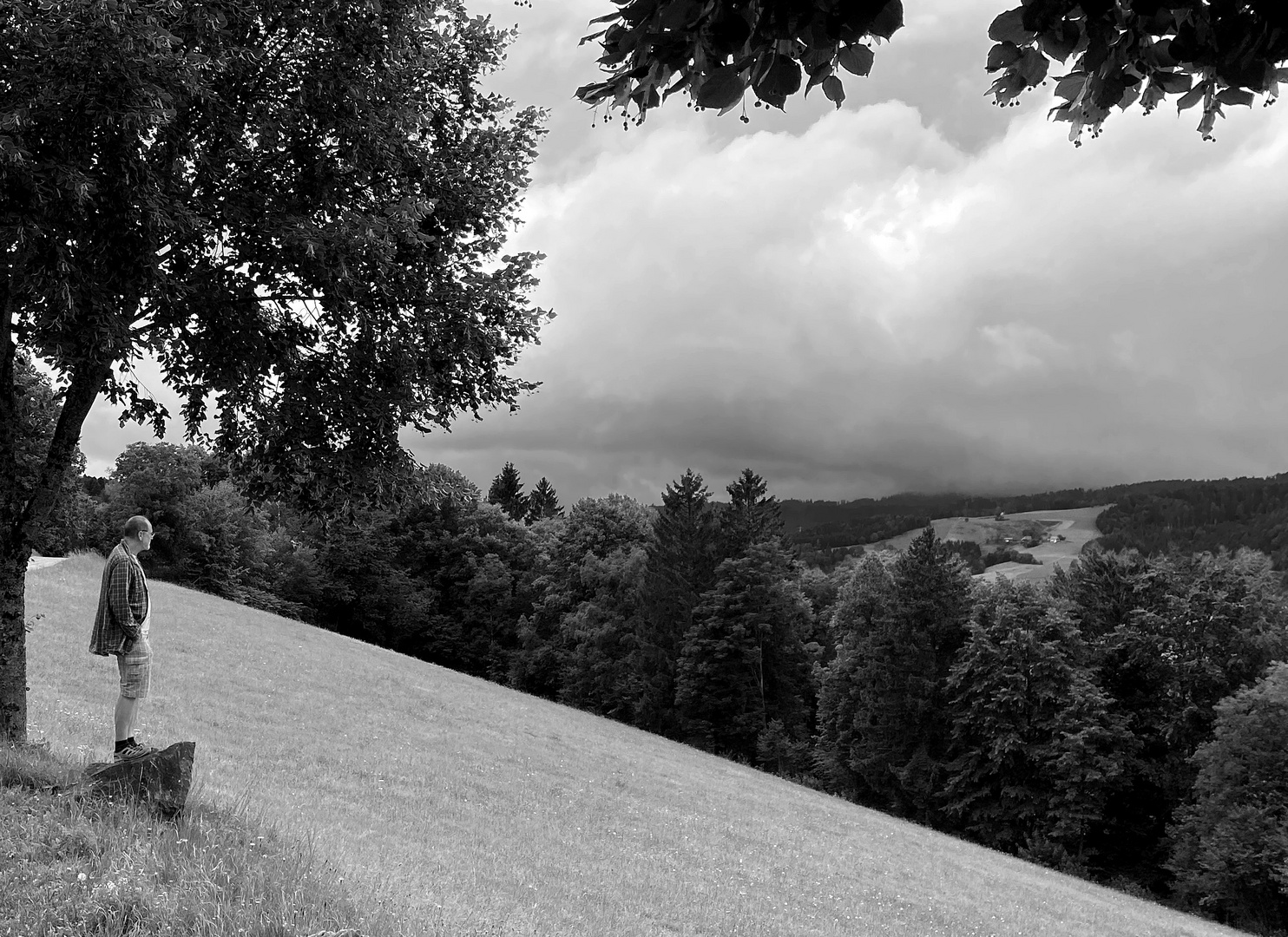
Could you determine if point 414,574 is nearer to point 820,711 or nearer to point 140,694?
point 820,711

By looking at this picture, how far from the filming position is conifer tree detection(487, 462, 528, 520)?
118 meters

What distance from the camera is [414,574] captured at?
78.6 m

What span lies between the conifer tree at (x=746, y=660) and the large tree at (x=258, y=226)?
148 feet

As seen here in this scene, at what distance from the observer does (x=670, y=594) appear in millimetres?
58156

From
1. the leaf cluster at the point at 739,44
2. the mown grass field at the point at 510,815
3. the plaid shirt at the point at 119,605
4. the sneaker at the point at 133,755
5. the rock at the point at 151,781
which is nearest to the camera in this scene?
the leaf cluster at the point at 739,44

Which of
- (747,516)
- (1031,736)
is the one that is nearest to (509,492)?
(747,516)

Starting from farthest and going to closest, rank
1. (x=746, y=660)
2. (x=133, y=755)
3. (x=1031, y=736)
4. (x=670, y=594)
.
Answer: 1. (x=670, y=594)
2. (x=746, y=660)
3. (x=1031, y=736)
4. (x=133, y=755)

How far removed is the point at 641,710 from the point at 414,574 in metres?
30.5

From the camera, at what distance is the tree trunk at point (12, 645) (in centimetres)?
926

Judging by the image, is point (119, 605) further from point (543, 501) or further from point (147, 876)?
point (543, 501)

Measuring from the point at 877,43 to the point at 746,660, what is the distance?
53.4 meters

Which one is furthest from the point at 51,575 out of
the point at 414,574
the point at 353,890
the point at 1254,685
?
the point at 1254,685

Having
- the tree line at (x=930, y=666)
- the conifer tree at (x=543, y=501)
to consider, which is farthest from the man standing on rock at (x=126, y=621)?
the conifer tree at (x=543, y=501)

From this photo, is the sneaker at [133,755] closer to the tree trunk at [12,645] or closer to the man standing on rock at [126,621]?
the man standing on rock at [126,621]
